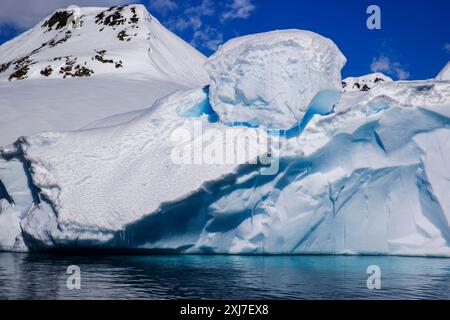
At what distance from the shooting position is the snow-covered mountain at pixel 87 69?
16172 mm

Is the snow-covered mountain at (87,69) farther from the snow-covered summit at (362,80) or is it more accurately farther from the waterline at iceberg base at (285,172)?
the snow-covered summit at (362,80)

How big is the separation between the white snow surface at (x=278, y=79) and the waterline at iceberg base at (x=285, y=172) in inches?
0.9

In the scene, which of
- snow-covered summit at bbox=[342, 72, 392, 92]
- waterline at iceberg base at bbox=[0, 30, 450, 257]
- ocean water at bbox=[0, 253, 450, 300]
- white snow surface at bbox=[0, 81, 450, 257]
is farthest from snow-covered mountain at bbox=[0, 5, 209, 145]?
snow-covered summit at bbox=[342, 72, 392, 92]

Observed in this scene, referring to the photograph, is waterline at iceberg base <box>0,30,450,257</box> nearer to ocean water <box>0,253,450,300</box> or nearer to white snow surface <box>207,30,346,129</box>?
white snow surface <box>207,30,346,129</box>

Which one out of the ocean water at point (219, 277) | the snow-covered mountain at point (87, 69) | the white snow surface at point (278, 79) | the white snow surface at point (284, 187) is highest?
the snow-covered mountain at point (87, 69)

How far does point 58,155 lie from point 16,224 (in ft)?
7.28

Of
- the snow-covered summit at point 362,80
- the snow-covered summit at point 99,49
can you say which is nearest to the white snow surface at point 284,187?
the snow-covered summit at point 99,49

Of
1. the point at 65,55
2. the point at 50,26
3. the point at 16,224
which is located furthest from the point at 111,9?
the point at 16,224

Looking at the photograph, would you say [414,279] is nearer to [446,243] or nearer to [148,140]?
[446,243]

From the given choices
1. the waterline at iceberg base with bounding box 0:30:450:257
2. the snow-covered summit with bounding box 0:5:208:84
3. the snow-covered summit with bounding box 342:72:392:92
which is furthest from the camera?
the snow-covered summit with bounding box 342:72:392:92

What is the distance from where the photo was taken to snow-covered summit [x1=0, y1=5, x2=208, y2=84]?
33.8m

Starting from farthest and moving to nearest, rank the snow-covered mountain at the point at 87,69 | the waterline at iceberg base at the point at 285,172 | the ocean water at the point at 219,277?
the snow-covered mountain at the point at 87,69
the waterline at iceberg base at the point at 285,172
the ocean water at the point at 219,277

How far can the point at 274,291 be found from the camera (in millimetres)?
6711

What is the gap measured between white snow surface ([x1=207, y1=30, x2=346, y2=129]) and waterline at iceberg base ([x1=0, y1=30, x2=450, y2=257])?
0.02 metres
